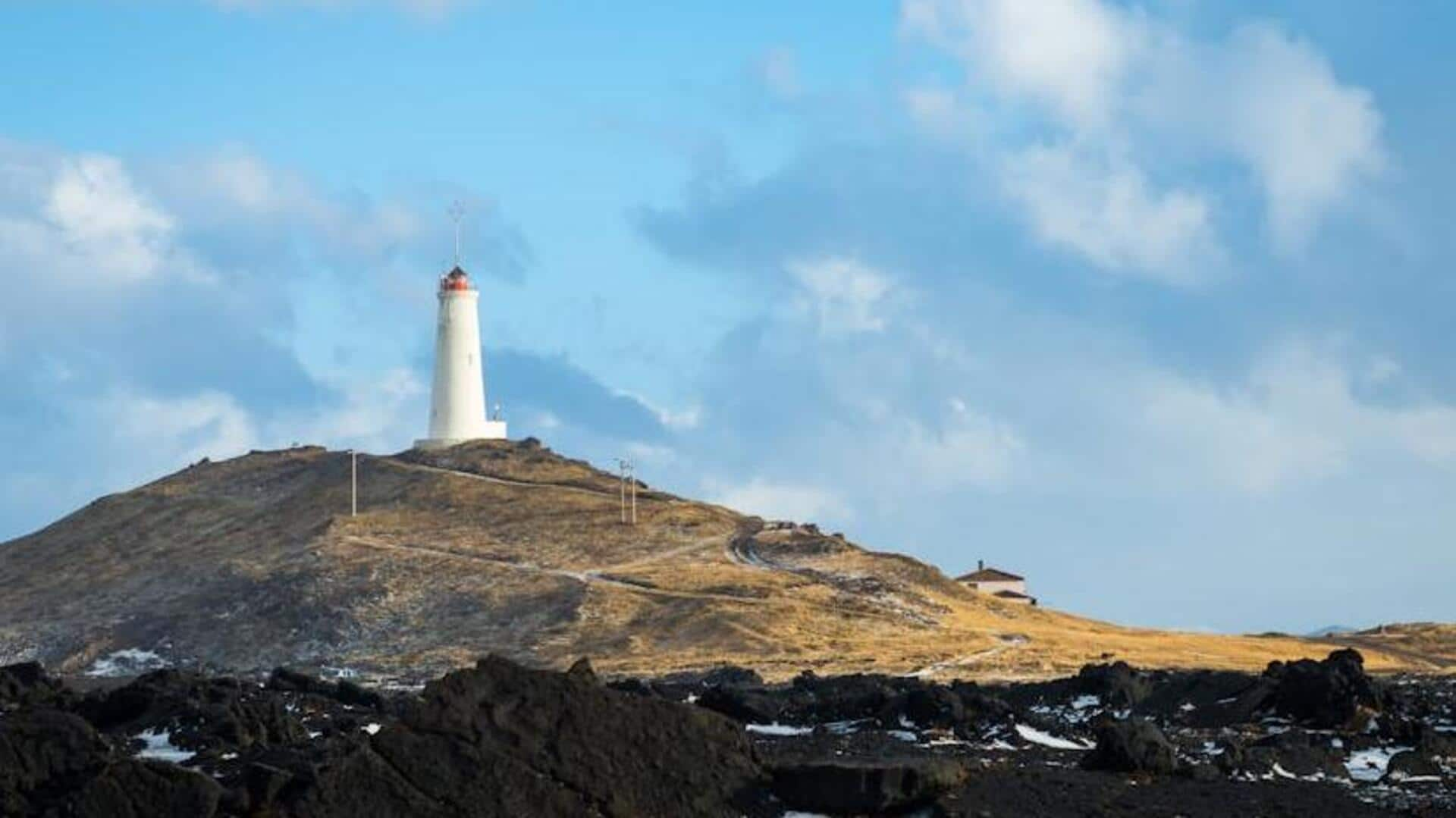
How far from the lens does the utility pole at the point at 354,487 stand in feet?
406

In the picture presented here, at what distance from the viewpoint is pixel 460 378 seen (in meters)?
132

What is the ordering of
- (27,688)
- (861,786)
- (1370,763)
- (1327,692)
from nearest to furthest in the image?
(861,786) < (1370,763) < (1327,692) < (27,688)

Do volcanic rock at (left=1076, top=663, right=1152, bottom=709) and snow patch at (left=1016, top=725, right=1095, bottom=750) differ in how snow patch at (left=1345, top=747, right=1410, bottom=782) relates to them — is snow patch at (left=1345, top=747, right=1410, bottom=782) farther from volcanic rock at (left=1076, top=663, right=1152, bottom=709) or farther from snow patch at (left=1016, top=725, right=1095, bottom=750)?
volcanic rock at (left=1076, top=663, right=1152, bottom=709)

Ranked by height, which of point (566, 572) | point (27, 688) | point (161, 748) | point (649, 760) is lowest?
point (649, 760)

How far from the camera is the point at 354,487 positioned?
125625 millimetres

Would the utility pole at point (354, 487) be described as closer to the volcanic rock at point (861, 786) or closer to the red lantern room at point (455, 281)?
the red lantern room at point (455, 281)

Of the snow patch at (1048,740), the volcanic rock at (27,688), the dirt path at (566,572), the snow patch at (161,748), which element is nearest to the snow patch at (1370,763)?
the snow patch at (1048,740)

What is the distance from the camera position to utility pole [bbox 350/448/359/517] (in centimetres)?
12381

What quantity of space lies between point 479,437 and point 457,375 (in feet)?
17.6

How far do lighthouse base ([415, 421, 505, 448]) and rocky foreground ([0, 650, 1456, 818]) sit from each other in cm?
9356

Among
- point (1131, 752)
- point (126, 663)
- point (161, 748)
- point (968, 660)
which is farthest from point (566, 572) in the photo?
point (1131, 752)

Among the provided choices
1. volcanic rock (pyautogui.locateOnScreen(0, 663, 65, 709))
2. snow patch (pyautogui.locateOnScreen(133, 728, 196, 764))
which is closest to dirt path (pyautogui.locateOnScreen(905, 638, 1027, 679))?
volcanic rock (pyautogui.locateOnScreen(0, 663, 65, 709))

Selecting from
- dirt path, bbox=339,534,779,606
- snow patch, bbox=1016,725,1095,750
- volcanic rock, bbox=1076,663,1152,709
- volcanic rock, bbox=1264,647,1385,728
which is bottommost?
snow patch, bbox=1016,725,1095,750

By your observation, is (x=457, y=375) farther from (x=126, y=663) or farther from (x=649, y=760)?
(x=649, y=760)
